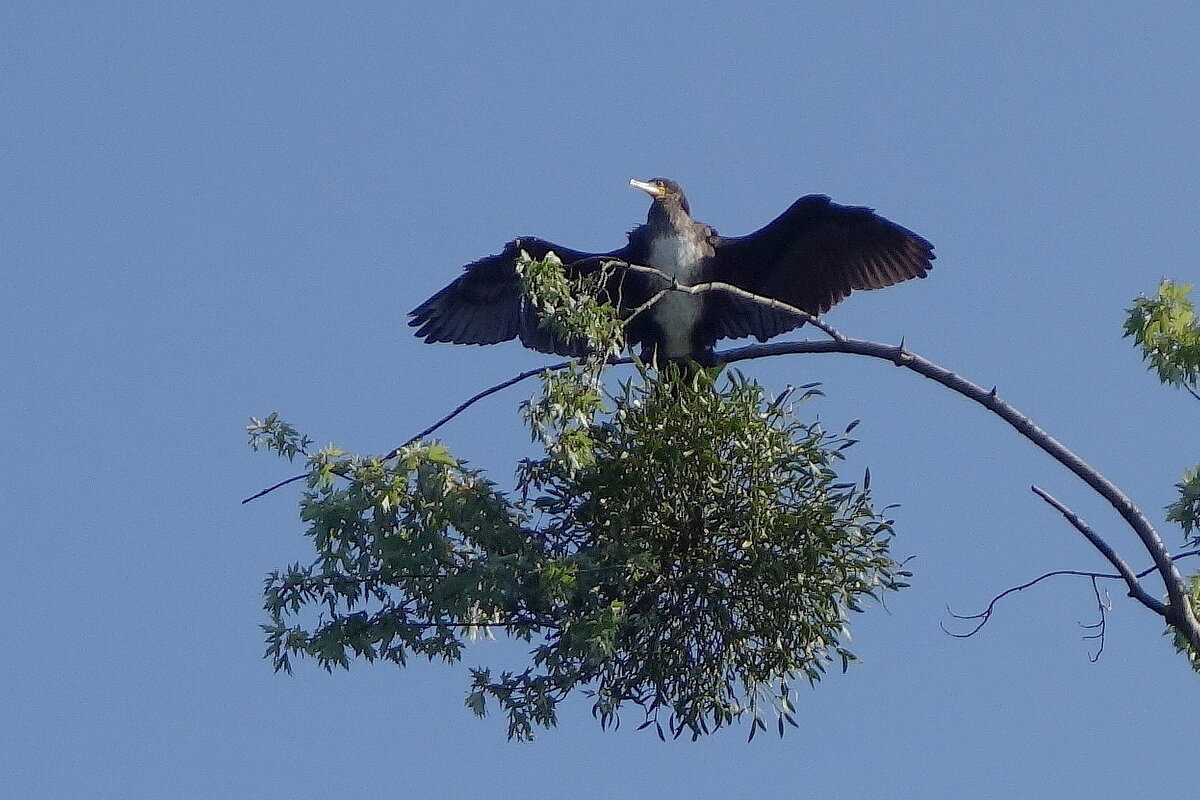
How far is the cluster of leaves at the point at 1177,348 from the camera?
4789 mm

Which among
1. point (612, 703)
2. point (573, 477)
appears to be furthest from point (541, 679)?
point (573, 477)

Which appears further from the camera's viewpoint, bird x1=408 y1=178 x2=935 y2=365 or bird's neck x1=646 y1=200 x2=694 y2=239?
bird's neck x1=646 y1=200 x2=694 y2=239

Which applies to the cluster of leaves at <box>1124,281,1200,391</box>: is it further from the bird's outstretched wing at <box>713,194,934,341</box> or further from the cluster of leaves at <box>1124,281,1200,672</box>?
the bird's outstretched wing at <box>713,194,934,341</box>

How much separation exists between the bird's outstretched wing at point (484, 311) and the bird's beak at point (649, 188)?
33 cm

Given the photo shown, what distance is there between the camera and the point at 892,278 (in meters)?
6.32

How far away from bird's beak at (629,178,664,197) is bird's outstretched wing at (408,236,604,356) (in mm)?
326

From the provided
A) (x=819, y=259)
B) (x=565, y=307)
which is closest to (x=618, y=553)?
(x=565, y=307)

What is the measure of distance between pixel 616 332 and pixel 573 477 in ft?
1.29

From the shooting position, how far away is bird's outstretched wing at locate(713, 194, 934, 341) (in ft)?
20.7

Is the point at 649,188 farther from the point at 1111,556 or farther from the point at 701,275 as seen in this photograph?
the point at 1111,556

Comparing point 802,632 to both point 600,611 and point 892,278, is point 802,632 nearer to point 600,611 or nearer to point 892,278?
point 600,611

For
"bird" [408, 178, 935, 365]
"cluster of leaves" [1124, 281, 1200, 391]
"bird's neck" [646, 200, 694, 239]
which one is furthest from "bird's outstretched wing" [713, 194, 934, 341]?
"cluster of leaves" [1124, 281, 1200, 391]

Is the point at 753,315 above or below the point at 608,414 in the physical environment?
above

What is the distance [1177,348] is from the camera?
480 cm
